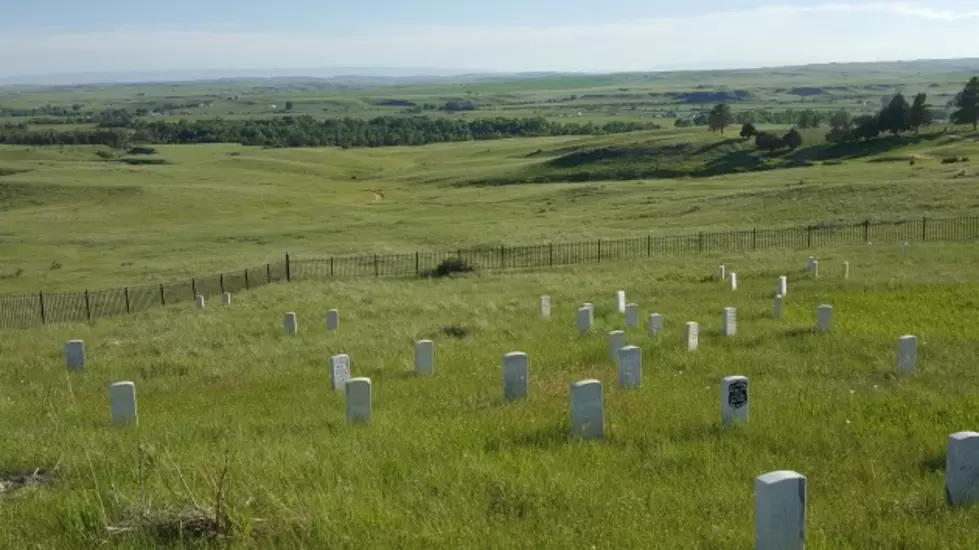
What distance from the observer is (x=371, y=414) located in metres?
10.4

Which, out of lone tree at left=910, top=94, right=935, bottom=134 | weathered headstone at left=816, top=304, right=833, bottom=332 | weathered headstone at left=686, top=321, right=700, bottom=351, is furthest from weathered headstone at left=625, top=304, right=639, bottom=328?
lone tree at left=910, top=94, right=935, bottom=134

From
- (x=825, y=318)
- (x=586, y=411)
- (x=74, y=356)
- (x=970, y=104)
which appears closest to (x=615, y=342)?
(x=825, y=318)

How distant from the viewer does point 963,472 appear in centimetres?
652

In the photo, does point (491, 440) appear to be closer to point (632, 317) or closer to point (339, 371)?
point (339, 371)

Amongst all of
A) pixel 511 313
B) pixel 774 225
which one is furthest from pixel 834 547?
pixel 774 225

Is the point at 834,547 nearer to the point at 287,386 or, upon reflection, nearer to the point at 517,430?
the point at 517,430

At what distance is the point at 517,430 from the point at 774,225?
37.2 meters

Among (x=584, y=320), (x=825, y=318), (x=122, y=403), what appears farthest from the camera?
(x=584, y=320)

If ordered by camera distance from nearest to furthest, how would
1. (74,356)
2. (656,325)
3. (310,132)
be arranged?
(74,356) → (656,325) → (310,132)

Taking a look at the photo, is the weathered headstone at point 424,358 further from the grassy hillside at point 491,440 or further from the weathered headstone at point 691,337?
the weathered headstone at point 691,337

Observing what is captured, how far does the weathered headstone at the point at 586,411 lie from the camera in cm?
873

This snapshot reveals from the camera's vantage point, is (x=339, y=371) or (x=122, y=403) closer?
(x=122, y=403)

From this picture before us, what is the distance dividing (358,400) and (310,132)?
6552 inches

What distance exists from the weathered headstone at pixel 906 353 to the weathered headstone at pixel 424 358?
6.55m
